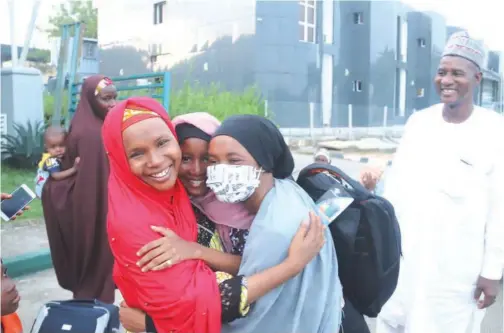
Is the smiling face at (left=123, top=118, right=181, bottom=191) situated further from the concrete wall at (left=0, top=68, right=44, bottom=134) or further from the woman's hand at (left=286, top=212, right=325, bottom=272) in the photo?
the concrete wall at (left=0, top=68, right=44, bottom=134)

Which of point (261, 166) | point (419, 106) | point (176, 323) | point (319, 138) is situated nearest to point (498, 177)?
point (261, 166)

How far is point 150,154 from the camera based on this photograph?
1417 mm

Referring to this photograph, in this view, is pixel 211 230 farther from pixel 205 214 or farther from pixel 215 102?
pixel 215 102

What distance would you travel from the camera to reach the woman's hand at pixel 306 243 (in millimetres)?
1386

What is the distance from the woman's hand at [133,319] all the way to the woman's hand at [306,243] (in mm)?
445

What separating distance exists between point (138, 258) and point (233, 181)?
33 centimetres

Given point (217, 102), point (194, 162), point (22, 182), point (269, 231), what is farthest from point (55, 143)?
point (217, 102)

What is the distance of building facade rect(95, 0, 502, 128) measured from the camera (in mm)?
14562

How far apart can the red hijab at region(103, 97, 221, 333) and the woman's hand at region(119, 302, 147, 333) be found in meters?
0.02

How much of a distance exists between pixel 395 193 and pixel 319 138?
42.7ft

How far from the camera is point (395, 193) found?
2.54 m

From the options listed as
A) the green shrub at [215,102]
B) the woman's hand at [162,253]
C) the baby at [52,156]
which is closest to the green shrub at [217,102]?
the green shrub at [215,102]

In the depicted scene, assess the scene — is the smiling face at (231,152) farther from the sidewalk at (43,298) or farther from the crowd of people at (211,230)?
the sidewalk at (43,298)

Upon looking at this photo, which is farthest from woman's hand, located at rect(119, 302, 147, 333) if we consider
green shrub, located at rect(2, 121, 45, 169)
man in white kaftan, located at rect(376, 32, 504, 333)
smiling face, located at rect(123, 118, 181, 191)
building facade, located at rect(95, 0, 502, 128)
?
building facade, located at rect(95, 0, 502, 128)
